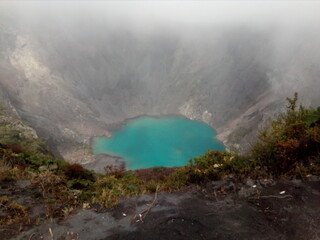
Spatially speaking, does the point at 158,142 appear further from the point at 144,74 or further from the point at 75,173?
the point at 75,173

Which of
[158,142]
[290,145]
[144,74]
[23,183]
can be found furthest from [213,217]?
[144,74]

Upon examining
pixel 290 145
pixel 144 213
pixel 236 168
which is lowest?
pixel 144 213

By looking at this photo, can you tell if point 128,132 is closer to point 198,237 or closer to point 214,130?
point 214,130

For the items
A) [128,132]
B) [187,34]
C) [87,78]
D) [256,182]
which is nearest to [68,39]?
[87,78]

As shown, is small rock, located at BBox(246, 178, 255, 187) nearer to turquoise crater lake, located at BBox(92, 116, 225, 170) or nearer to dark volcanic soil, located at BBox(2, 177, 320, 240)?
dark volcanic soil, located at BBox(2, 177, 320, 240)

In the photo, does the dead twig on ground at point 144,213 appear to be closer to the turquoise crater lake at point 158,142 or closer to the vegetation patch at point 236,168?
the vegetation patch at point 236,168

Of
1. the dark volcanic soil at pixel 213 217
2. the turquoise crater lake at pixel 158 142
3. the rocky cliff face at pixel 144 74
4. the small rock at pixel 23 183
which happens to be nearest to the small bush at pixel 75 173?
the small rock at pixel 23 183
